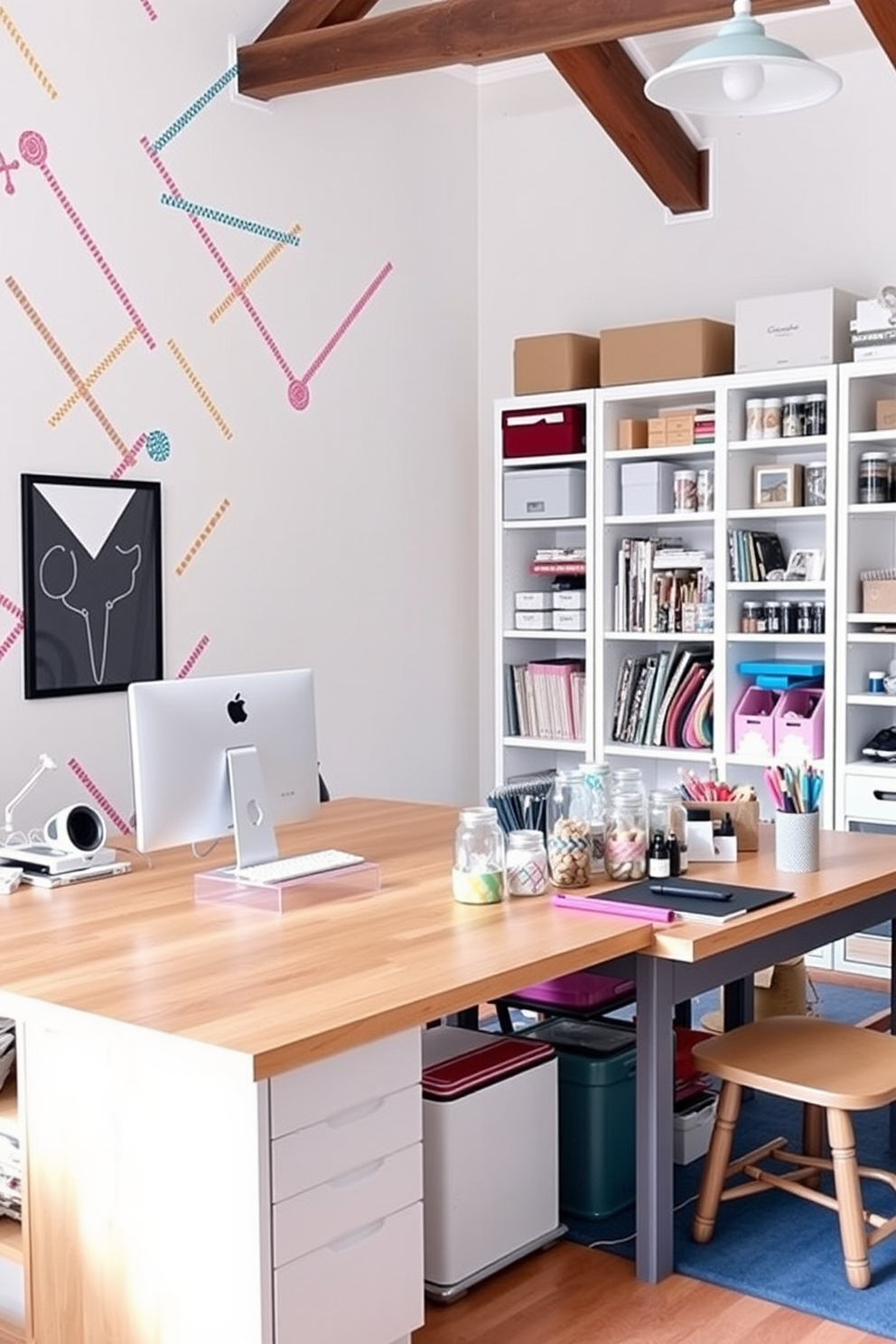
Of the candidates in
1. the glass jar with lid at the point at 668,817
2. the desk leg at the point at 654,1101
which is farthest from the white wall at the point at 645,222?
the desk leg at the point at 654,1101

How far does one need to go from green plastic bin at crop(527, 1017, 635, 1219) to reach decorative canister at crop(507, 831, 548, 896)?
0.40 metres

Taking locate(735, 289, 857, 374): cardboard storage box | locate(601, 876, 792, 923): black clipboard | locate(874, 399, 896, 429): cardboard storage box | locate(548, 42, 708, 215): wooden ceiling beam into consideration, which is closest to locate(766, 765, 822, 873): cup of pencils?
locate(601, 876, 792, 923): black clipboard

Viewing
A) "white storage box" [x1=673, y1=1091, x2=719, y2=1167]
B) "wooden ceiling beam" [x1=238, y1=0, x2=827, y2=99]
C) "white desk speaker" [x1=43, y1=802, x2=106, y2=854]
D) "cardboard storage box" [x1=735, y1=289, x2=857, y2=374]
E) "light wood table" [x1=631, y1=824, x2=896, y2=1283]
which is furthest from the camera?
"cardboard storage box" [x1=735, y1=289, x2=857, y2=374]

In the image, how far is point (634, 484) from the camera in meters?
5.51

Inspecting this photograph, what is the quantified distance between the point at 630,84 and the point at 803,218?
756 millimetres

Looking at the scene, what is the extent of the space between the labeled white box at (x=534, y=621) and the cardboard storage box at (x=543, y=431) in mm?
588

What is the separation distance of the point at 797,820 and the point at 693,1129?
0.76 metres

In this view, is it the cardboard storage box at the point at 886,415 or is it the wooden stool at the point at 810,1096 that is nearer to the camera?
the wooden stool at the point at 810,1096

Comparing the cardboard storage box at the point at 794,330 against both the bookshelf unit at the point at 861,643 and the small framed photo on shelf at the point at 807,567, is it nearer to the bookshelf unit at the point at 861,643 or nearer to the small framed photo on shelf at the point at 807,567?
the bookshelf unit at the point at 861,643

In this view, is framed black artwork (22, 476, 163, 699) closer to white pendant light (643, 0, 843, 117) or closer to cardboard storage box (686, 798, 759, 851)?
cardboard storage box (686, 798, 759, 851)

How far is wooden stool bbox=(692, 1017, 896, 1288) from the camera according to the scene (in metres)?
2.77

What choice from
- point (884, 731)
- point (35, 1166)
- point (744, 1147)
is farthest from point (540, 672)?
point (35, 1166)

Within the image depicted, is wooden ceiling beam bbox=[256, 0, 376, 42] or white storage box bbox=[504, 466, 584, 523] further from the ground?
wooden ceiling beam bbox=[256, 0, 376, 42]

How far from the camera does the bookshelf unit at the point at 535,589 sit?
18.5ft
